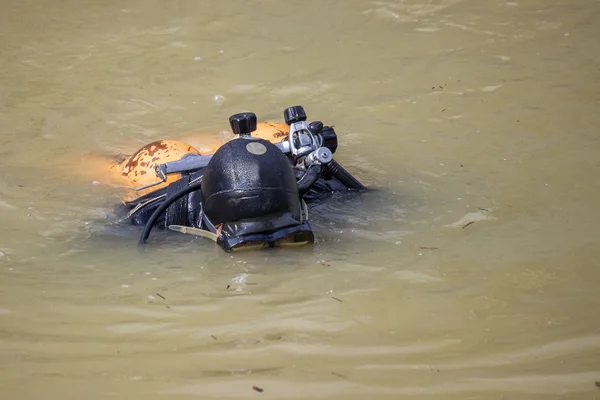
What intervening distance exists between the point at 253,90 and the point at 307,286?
3.13m

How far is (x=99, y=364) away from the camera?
2967 mm

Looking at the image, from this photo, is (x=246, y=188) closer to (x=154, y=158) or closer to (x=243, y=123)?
(x=243, y=123)

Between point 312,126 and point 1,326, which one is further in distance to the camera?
point 312,126

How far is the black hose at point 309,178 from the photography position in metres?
3.75

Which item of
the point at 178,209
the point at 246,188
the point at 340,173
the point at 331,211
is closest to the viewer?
the point at 246,188

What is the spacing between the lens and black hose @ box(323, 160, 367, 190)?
3.91 meters

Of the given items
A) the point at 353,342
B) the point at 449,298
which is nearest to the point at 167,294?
the point at 353,342

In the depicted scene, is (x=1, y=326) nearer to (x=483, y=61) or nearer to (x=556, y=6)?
(x=483, y=61)

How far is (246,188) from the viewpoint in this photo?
3535mm

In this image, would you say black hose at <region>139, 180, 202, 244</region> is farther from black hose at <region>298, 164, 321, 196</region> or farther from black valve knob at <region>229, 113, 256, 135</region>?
black hose at <region>298, 164, 321, 196</region>

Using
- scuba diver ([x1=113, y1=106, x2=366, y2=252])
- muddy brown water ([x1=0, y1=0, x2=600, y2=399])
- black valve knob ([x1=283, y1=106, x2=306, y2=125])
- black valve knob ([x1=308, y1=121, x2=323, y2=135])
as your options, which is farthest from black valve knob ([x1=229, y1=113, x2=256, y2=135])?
muddy brown water ([x1=0, y1=0, x2=600, y2=399])

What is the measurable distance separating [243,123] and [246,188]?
42 cm

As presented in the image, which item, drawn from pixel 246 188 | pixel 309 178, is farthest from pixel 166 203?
pixel 309 178

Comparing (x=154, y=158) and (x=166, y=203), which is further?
(x=154, y=158)
